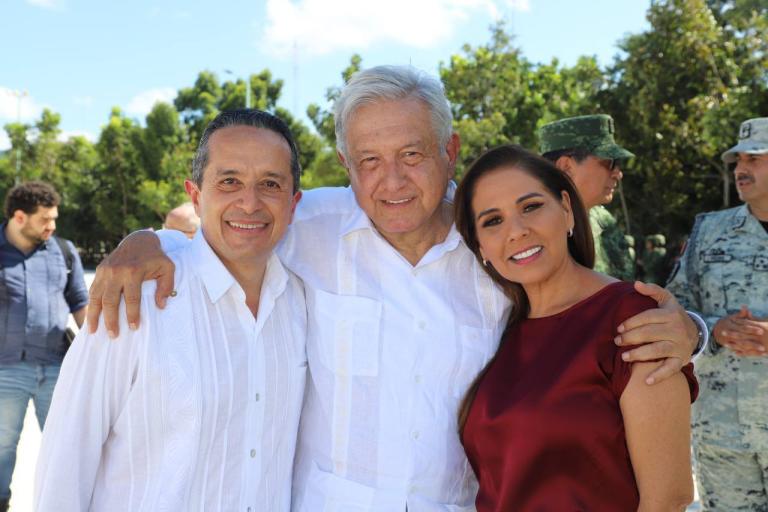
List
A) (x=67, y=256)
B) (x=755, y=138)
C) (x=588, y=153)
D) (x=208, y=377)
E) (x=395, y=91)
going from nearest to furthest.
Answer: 1. (x=208, y=377)
2. (x=395, y=91)
3. (x=755, y=138)
4. (x=588, y=153)
5. (x=67, y=256)

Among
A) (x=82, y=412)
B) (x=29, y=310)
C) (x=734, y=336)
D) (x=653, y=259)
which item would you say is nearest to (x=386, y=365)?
(x=82, y=412)

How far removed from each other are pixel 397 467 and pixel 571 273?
920mm

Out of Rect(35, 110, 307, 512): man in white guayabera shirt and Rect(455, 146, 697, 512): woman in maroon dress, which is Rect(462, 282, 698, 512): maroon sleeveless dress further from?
Rect(35, 110, 307, 512): man in white guayabera shirt

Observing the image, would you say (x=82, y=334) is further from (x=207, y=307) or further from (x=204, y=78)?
(x=204, y=78)

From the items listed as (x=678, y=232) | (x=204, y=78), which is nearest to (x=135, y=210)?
(x=204, y=78)

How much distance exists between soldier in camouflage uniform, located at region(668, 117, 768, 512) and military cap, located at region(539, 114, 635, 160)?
93 centimetres

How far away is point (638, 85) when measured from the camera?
14.3 meters

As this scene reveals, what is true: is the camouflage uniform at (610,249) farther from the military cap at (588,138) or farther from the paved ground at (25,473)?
the paved ground at (25,473)

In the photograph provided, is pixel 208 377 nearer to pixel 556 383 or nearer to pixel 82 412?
pixel 82 412

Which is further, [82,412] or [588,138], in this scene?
[588,138]

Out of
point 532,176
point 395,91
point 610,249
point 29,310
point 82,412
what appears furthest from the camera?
point 610,249

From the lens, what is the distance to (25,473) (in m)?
5.99

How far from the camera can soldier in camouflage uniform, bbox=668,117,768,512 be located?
11.6 ft

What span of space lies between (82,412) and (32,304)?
Result: 3647 millimetres
